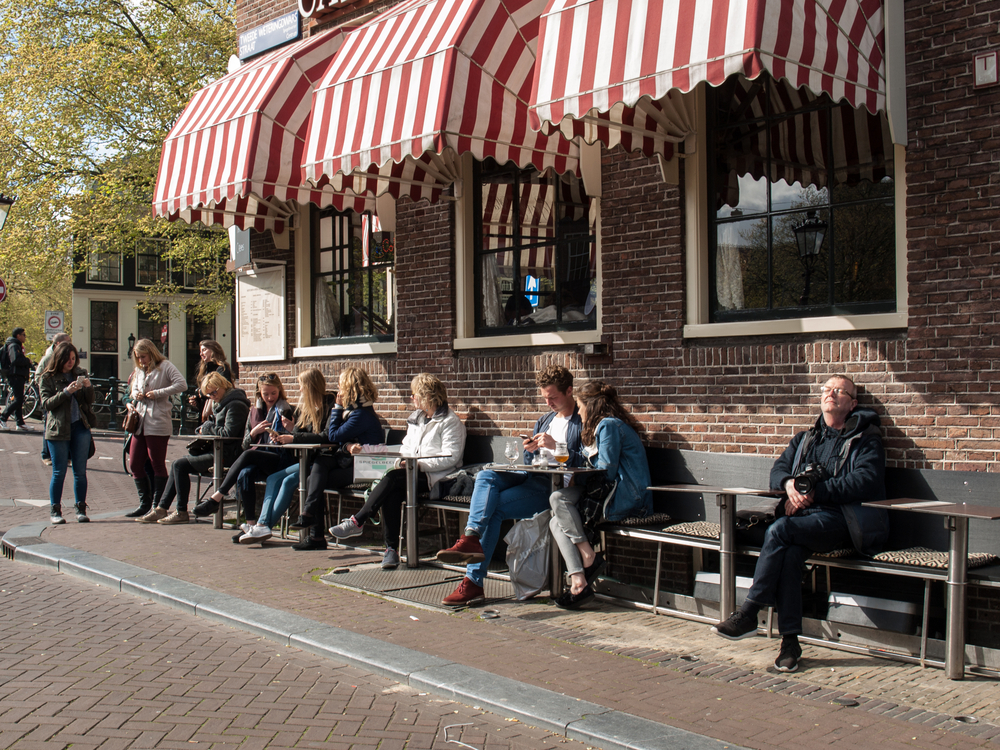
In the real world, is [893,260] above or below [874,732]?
above

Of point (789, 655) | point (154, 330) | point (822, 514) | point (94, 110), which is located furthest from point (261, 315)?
point (154, 330)

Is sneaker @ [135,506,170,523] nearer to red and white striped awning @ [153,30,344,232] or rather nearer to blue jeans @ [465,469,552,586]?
red and white striped awning @ [153,30,344,232]

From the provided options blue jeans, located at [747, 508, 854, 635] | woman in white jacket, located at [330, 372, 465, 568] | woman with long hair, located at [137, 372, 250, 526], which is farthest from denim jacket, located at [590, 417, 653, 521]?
woman with long hair, located at [137, 372, 250, 526]

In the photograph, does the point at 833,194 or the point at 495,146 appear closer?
the point at 833,194

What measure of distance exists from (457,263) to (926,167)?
4076 mm

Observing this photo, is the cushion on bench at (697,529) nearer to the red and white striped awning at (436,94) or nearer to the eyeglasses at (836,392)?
the eyeglasses at (836,392)

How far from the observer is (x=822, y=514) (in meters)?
5.02

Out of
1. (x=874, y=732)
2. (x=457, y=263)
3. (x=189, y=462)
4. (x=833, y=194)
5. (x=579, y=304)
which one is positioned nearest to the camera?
(x=874, y=732)

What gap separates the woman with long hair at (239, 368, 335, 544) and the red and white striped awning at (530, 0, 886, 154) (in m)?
3.67

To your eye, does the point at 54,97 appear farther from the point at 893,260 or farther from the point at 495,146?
the point at 893,260

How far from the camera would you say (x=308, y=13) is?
33.3 feet

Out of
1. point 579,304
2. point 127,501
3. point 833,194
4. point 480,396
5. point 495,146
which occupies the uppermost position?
point 495,146

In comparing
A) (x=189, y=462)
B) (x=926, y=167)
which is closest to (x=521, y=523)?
(x=926, y=167)

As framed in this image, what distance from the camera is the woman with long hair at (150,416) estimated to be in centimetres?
965
